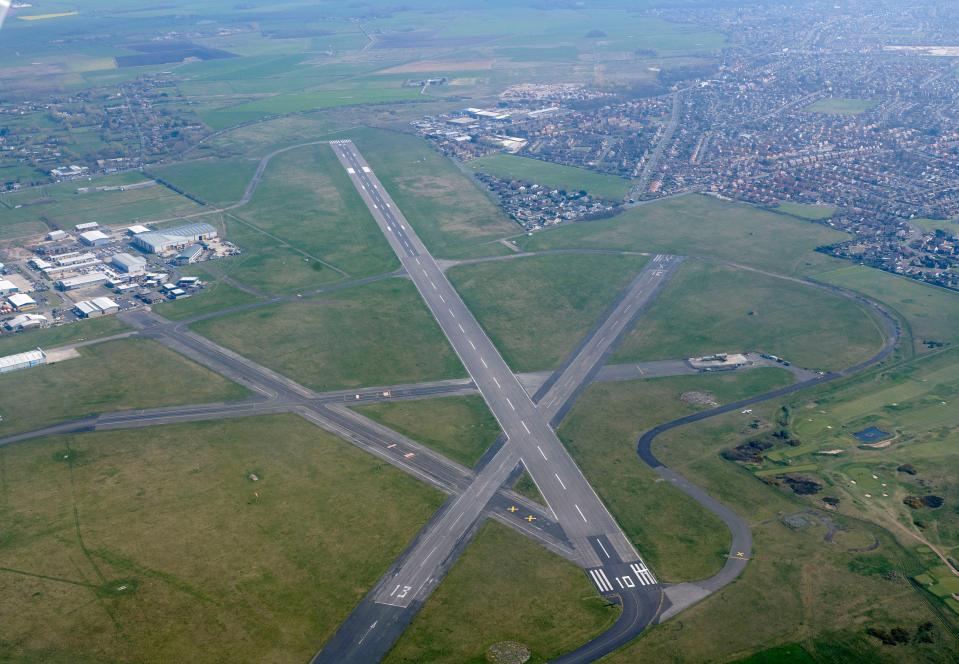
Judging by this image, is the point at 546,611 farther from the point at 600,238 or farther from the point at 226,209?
the point at 226,209

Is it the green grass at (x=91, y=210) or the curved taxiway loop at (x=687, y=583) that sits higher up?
the green grass at (x=91, y=210)

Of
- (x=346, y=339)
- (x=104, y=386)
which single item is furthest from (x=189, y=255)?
(x=104, y=386)

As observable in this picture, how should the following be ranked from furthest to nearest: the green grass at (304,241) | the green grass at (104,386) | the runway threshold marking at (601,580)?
the green grass at (304,241)
the green grass at (104,386)
the runway threshold marking at (601,580)

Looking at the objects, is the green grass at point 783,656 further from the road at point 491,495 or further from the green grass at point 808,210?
the green grass at point 808,210

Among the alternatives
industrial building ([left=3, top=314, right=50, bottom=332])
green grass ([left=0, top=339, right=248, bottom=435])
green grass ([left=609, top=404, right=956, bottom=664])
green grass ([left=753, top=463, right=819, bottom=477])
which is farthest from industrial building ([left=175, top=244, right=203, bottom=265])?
green grass ([left=753, top=463, right=819, bottom=477])

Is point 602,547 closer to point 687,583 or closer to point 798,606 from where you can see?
point 687,583

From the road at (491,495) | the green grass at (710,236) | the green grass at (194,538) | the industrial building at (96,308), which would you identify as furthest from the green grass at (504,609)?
the green grass at (710,236)

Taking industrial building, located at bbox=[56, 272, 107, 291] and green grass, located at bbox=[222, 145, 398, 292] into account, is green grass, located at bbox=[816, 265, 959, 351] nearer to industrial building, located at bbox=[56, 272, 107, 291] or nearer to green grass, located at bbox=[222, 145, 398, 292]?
green grass, located at bbox=[222, 145, 398, 292]
